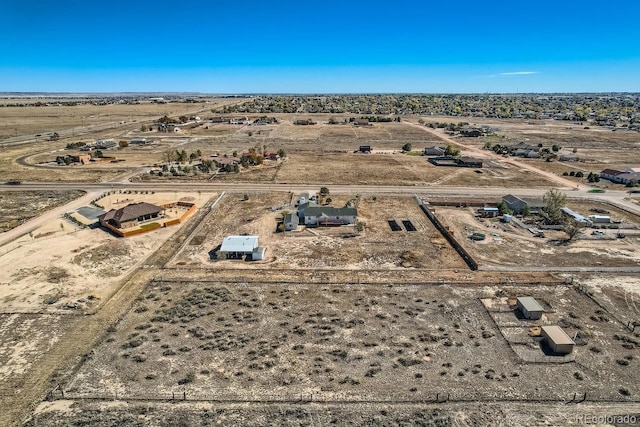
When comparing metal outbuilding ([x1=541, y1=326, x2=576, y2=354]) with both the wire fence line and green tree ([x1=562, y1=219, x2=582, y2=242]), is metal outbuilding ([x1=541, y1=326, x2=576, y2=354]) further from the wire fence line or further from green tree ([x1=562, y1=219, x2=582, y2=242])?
green tree ([x1=562, y1=219, x2=582, y2=242])

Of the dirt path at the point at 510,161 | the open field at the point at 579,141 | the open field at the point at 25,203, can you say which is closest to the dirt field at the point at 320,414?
the open field at the point at 25,203

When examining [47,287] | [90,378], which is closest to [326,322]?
[90,378]

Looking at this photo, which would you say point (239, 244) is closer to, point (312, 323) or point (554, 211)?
point (312, 323)

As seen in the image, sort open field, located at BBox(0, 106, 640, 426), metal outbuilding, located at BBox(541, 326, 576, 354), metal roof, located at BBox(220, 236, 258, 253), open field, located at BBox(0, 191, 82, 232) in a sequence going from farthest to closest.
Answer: open field, located at BBox(0, 191, 82, 232) < metal roof, located at BBox(220, 236, 258, 253) < metal outbuilding, located at BBox(541, 326, 576, 354) < open field, located at BBox(0, 106, 640, 426)

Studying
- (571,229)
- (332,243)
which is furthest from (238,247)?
(571,229)

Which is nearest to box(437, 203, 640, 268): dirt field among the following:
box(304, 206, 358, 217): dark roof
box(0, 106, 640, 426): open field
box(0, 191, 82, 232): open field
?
box(0, 106, 640, 426): open field

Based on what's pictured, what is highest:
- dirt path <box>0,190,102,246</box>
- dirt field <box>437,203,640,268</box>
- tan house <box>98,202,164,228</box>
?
tan house <box>98,202,164,228</box>

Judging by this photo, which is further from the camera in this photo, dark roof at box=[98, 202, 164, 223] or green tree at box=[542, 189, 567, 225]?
green tree at box=[542, 189, 567, 225]
